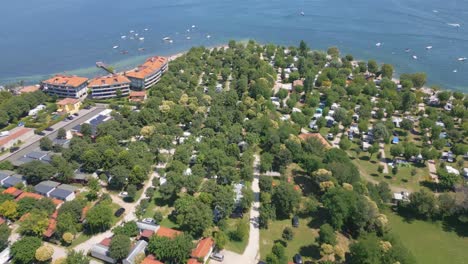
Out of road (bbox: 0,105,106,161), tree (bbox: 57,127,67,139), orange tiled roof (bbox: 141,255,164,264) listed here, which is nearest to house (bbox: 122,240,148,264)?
orange tiled roof (bbox: 141,255,164,264)

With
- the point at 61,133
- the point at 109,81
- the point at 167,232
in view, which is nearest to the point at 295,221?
the point at 167,232

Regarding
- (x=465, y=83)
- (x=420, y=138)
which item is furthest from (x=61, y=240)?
(x=465, y=83)

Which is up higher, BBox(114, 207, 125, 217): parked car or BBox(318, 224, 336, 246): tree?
BBox(318, 224, 336, 246): tree

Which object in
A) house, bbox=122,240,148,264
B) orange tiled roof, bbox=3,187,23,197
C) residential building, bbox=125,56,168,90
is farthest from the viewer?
residential building, bbox=125,56,168,90

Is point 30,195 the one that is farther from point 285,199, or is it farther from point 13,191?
point 285,199

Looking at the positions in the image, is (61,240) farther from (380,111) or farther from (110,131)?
(380,111)

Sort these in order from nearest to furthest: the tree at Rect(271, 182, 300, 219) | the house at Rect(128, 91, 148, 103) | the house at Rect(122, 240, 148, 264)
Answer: the house at Rect(122, 240, 148, 264) → the tree at Rect(271, 182, 300, 219) → the house at Rect(128, 91, 148, 103)

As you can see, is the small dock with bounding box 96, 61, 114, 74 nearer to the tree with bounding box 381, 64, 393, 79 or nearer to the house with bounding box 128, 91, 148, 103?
the house with bounding box 128, 91, 148, 103
